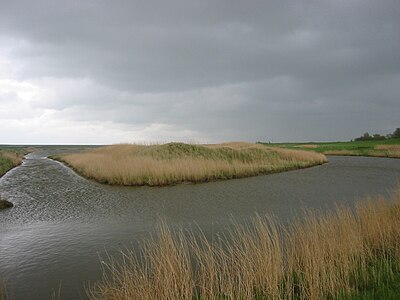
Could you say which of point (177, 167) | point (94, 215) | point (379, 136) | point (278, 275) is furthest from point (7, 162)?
point (379, 136)

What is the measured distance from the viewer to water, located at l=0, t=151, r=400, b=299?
632 cm

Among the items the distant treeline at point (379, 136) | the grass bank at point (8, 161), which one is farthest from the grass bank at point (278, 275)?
the distant treeline at point (379, 136)

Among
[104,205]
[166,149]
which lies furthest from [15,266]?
[166,149]

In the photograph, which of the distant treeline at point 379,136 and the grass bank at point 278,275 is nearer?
the grass bank at point 278,275

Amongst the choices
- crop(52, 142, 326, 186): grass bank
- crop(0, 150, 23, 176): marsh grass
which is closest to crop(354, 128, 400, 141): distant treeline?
crop(52, 142, 326, 186): grass bank

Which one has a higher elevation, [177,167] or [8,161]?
[8,161]

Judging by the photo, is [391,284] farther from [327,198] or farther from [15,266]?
[327,198]

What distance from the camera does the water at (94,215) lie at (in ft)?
20.7

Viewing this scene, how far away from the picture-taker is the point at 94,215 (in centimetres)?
1155

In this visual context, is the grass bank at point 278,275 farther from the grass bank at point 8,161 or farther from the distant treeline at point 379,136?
the distant treeline at point 379,136

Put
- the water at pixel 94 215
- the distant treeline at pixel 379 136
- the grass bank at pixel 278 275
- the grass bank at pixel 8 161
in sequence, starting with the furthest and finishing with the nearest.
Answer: the distant treeline at pixel 379 136 → the grass bank at pixel 8 161 → the water at pixel 94 215 → the grass bank at pixel 278 275

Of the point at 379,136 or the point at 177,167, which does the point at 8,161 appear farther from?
the point at 379,136

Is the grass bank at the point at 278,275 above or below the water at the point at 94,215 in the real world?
above

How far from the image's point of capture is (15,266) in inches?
260
